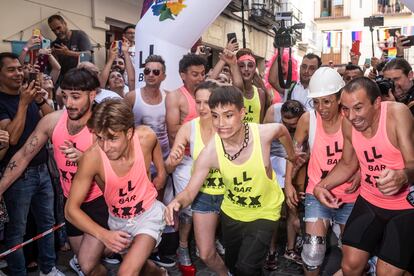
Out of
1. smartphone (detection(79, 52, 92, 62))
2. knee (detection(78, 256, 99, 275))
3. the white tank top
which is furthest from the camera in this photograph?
smartphone (detection(79, 52, 92, 62))

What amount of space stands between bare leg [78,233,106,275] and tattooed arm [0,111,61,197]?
32.2 inches

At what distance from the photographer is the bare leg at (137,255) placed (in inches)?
120

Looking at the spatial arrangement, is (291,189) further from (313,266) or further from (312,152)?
(313,266)

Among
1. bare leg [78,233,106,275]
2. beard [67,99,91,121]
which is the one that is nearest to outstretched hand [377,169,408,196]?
bare leg [78,233,106,275]

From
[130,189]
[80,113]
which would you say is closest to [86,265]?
[130,189]

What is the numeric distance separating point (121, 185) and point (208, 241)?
1026 mm

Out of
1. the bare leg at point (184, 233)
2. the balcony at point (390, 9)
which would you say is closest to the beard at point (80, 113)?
the bare leg at point (184, 233)

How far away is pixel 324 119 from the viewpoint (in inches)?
155

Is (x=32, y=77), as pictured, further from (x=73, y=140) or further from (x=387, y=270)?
(x=387, y=270)

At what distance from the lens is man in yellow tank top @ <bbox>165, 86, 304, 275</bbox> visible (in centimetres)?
330

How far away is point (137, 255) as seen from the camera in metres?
3.14

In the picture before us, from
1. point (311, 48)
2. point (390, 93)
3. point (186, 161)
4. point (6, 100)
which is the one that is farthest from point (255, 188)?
point (311, 48)

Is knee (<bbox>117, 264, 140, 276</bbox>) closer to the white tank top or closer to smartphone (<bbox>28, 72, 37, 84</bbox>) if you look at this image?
smartphone (<bbox>28, 72, 37, 84</bbox>)

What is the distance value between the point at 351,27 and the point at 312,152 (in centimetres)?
3596
